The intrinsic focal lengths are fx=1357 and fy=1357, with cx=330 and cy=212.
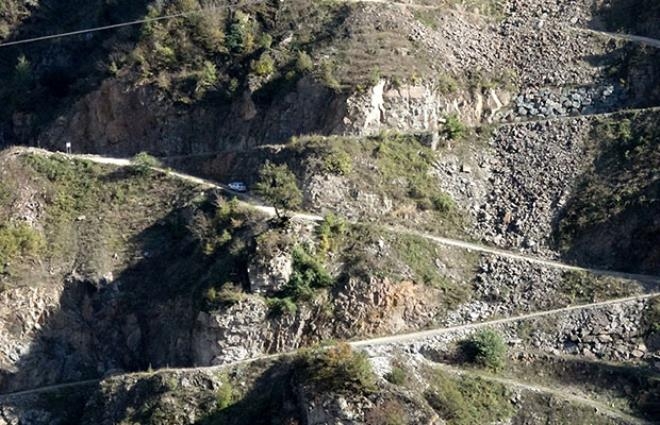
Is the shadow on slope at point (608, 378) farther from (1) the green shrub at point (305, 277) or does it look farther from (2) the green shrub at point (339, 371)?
(1) the green shrub at point (305, 277)

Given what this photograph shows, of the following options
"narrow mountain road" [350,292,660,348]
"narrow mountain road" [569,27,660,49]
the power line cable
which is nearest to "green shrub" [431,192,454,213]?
"narrow mountain road" [350,292,660,348]

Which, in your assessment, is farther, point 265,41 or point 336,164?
point 265,41

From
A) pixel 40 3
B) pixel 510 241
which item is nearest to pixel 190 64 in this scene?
pixel 40 3

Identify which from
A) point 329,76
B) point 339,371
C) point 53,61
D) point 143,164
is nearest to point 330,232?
point 339,371

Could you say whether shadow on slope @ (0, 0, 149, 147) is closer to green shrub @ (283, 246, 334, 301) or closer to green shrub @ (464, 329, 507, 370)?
green shrub @ (283, 246, 334, 301)

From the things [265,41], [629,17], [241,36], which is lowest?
[265,41]

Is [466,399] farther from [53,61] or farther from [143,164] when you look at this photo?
[53,61]
